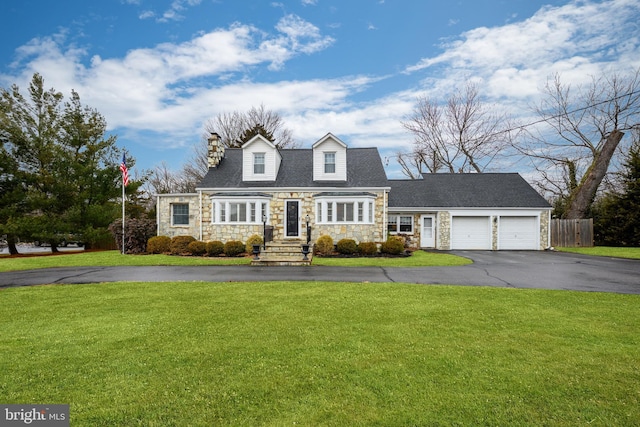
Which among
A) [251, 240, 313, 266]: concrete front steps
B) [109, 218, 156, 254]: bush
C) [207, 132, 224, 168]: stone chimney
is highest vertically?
[207, 132, 224, 168]: stone chimney

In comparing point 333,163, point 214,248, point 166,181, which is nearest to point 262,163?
point 333,163

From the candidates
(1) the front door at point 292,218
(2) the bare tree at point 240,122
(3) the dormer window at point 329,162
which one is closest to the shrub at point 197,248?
(1) the front door at point 292,218

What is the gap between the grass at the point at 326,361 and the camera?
3070mm

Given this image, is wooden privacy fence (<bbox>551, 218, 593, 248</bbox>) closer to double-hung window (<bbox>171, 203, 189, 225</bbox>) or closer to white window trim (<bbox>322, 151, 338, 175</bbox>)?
white window trim (<bbox>322, 151, 338, 175</bbox>)

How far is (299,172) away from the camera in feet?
70.4

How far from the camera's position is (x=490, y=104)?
1291 inches

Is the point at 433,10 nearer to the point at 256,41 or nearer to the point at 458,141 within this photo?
the point at 256,41

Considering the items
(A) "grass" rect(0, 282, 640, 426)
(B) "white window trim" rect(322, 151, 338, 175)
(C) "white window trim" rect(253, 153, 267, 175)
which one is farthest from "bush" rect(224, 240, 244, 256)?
(A) "grass" rect(0, 282, 640, 426)

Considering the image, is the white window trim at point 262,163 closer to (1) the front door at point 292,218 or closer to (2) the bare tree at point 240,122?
(1) the front door at point 292,218

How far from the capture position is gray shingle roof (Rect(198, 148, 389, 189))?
66.8ft

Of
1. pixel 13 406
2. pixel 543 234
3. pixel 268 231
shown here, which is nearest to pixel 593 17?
pixel 543 234

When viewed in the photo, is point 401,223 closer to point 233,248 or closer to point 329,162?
point 329,162

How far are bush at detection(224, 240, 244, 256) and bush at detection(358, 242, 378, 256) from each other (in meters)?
6.55

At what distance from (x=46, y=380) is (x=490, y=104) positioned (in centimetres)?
3747
